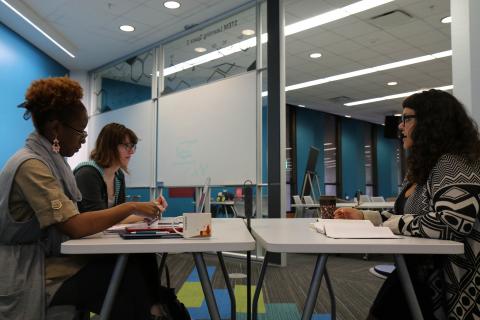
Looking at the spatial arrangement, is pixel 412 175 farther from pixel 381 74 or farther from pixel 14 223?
pixel 381 74

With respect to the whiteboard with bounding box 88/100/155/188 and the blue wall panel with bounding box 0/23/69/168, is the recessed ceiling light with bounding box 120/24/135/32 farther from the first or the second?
the blue wall panel with bounding box 0/23/69/168

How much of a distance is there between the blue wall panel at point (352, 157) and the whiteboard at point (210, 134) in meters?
7.02

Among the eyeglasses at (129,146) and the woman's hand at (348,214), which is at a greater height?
the eyeglasses at (129,146)

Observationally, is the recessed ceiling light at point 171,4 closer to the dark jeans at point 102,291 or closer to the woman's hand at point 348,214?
the woman's hand at point 348,214

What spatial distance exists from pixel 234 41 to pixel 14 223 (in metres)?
4.40

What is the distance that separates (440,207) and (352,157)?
37.1 feet

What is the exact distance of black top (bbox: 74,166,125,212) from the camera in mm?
1918

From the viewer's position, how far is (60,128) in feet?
4.71

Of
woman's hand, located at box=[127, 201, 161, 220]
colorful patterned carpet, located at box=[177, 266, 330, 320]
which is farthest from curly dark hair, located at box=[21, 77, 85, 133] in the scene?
colorful patterned carpet, located at box=[177, 266, 330, 320]

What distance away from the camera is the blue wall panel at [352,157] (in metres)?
11.9

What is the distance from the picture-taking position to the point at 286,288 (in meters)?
3.42

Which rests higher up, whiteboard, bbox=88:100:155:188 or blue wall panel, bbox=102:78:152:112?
blue wall panel, bbox=102:78:152:112

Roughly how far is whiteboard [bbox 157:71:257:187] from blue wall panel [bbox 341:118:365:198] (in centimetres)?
702

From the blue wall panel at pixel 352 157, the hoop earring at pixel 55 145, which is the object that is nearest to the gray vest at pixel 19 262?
the hoop earring at pixel 55 145
